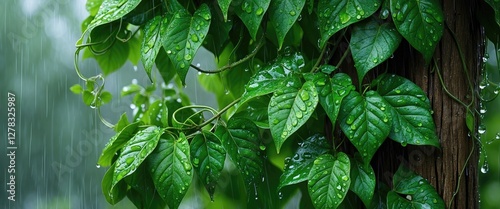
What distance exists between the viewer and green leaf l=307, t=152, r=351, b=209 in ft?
3.20

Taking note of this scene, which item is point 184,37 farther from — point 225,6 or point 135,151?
point 135,151

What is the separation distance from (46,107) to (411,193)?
8.35 feet

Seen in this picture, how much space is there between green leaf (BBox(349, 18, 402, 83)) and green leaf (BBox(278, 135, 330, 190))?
0.46 ft

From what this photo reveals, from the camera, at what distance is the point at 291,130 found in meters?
0.96

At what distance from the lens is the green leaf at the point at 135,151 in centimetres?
105

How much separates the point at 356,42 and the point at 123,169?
41 cm

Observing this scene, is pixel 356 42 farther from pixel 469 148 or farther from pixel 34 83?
pixel 34 83

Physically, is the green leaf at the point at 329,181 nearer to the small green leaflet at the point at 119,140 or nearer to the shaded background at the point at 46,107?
the small green leaflet at the point at 119,140

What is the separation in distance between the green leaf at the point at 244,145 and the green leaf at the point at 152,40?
0.15 meters

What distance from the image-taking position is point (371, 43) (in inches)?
39.3

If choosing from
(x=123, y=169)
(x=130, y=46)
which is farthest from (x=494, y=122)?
(x=123, y=169)

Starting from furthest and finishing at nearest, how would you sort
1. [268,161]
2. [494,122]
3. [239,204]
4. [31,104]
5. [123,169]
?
1. [31,104]
2. [494,122]
3. [239,204]
4. [268,161]
5. [123,169]

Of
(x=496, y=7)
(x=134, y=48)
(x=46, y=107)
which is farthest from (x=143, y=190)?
(x=46, y=107)

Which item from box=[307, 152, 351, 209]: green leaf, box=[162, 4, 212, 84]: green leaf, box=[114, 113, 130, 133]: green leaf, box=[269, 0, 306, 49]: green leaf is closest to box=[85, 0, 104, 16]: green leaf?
box=[114, 113, 130, 133]: green leaf
